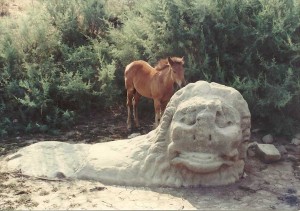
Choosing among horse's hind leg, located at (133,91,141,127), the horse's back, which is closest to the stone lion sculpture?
the horse's back

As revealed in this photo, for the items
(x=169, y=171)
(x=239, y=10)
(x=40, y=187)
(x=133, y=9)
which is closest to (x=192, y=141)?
(x=169, y=171)

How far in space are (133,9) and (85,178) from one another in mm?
4718

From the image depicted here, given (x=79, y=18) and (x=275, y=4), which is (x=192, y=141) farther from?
(x=79, y=18)

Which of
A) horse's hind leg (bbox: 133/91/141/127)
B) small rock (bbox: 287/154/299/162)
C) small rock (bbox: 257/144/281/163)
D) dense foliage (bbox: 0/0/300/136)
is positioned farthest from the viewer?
horse's hind leg (bbox: 133/91/141/127)

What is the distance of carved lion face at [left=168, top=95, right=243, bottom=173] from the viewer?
462 centimetres

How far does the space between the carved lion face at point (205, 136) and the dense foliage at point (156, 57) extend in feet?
5.93

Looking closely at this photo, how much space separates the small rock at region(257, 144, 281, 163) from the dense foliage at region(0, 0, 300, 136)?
2.46 ft

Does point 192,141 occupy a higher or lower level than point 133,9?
lower

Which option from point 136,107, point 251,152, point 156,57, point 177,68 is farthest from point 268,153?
point 156,57

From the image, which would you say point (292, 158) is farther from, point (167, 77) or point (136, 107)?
point (136, 107)

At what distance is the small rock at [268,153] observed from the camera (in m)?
5.61

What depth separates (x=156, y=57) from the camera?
734 cm

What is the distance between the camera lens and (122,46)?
7.76m

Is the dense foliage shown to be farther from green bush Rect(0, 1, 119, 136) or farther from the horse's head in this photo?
the horse's head
